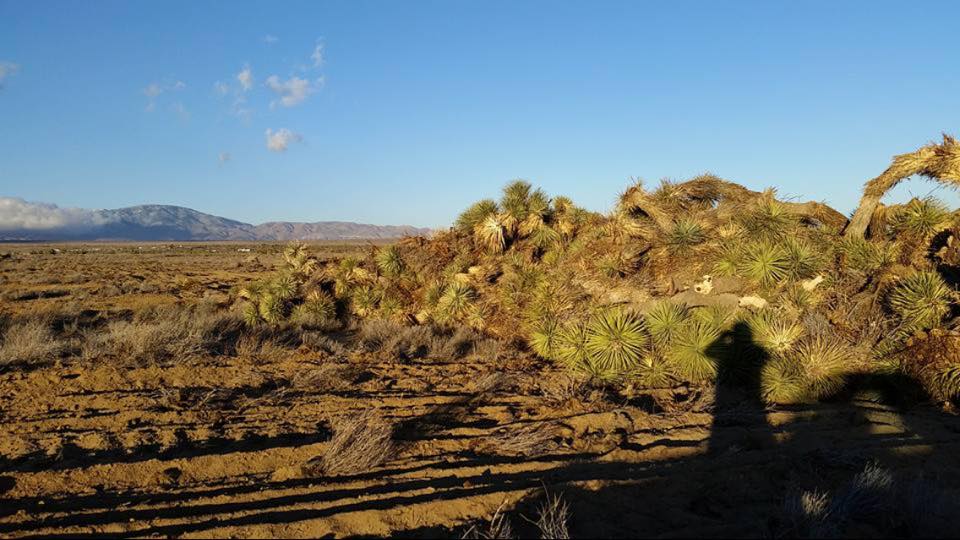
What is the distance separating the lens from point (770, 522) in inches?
159

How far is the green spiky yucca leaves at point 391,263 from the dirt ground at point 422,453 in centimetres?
527

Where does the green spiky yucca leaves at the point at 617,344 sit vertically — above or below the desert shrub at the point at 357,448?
above

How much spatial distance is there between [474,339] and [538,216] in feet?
11.7

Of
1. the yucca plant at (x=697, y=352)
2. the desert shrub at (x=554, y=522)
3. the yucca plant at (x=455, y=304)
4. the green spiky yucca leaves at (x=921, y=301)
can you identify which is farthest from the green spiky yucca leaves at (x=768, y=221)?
the desert shrub at (x=554, y=522)

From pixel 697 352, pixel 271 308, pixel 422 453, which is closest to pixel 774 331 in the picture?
pixel 697 352

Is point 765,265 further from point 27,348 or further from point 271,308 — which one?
point 27,348

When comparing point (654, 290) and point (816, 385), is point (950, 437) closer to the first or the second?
point (816, 385)

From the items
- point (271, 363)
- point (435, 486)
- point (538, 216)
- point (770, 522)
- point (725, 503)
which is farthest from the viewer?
point (538, 216)

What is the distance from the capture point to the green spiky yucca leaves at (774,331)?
26.5 feet

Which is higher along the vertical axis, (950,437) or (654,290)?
→ (654,290)

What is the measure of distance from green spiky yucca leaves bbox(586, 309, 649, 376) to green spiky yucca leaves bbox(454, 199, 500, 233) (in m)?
5.97

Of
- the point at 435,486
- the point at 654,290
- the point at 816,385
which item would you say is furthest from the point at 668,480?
the point at 654,290

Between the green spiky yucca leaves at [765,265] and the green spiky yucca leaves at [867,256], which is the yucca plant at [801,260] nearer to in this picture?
the green spiky yucca leaves at [765,265]

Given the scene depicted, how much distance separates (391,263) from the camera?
14242mm
